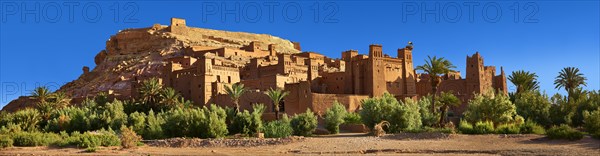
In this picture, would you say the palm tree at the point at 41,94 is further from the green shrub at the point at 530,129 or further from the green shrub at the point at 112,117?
the green shrub at the point at 530,129

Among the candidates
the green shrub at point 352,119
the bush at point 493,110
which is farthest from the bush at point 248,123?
the bush at point 493,110

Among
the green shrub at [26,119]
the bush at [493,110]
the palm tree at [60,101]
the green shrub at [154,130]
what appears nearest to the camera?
the bush at [493,110]

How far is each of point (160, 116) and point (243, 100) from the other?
7.80 meters

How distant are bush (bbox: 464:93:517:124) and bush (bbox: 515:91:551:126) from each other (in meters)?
3.88

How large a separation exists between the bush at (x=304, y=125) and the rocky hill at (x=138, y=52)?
26.3 m

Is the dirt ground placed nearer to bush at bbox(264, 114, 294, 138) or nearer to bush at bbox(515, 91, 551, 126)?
bush at bbox(264, 114, 294, 138)

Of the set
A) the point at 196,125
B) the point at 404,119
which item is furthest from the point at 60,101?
the point at 404,119

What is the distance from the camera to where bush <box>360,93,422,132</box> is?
112ft

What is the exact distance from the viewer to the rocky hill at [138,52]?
61.8m

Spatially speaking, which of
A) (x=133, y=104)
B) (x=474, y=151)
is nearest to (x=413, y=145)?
(x=474, y=151)

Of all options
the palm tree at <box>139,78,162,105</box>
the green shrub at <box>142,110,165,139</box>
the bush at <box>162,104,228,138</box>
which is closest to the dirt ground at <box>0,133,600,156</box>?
the bush at <box>162,104,228,138</box>

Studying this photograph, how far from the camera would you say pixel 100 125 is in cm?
4266

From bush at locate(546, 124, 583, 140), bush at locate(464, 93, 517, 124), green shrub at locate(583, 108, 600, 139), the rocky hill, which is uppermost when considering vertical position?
the rocky hill

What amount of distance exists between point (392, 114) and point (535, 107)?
10374 millimetres
